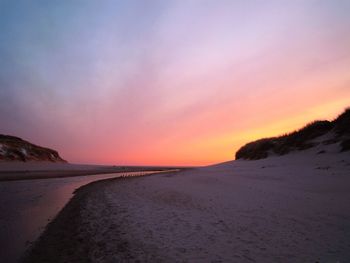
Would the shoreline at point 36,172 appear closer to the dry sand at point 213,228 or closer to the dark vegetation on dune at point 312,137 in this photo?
the dry sand at point 213,228

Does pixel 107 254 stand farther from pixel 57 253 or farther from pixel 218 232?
pixel 218 232

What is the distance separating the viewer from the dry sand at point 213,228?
5812 millimetres

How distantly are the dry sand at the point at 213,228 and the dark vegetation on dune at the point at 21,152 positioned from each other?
162 feet

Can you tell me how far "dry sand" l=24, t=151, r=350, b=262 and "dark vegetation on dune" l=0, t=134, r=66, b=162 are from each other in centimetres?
4950

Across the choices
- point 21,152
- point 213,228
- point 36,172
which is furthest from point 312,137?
point 21,152

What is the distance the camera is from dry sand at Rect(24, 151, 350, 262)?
581 cm

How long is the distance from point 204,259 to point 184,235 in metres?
1.49

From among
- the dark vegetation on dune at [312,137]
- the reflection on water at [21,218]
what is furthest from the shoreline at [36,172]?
the dark vegetation on dune at [312,137]

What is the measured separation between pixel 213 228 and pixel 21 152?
201 ft

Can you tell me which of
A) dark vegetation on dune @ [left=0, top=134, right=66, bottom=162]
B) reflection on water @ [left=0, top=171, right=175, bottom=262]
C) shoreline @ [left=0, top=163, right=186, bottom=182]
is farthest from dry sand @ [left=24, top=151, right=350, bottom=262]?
dark vegetation on dune @ [left=0, top=134, right=66, bottom=162]

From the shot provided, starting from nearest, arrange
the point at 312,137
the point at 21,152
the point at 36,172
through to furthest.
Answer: the point at 312,137
the point at 36,172
the point at 21,152

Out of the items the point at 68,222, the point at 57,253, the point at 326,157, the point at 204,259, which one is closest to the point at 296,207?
the point at 204,259

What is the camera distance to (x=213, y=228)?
743 centimetres

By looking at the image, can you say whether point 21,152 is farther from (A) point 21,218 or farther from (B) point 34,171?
(A) point 21,218
